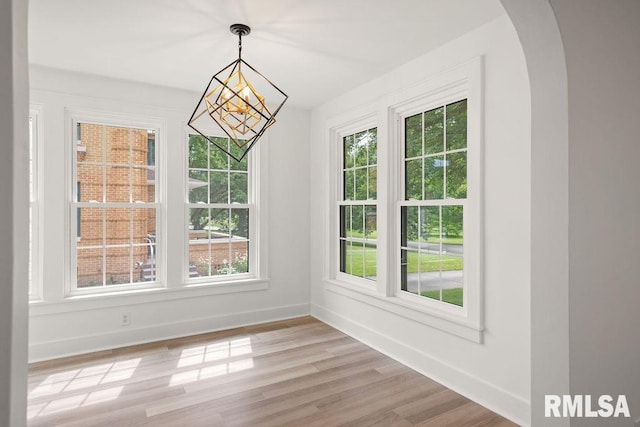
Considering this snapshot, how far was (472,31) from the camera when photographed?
2699 millimetres

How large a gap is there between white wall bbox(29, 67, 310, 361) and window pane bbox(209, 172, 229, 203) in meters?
0.36

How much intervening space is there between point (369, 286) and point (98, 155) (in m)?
3.10

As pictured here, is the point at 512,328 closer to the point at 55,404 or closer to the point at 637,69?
the point at 637,69

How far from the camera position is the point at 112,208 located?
12.6 feet

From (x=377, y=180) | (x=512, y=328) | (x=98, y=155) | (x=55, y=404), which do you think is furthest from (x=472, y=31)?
(x=55, y=404)

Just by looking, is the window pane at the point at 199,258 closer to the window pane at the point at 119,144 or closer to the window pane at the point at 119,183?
the window pane at the point at 119,183

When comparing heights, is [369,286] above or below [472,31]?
below

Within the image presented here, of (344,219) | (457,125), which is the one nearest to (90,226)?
(344,219)

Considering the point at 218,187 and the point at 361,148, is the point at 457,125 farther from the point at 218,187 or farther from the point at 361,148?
the point at 218,187

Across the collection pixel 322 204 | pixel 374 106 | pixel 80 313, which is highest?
pixel 374 106

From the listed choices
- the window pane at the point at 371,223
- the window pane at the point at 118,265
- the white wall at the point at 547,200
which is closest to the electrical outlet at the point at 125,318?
the window pane at the point at 118,265

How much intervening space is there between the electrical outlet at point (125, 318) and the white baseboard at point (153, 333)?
62 millimetres

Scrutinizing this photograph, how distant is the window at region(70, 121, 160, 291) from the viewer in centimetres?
369

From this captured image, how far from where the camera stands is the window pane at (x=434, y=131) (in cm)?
311
